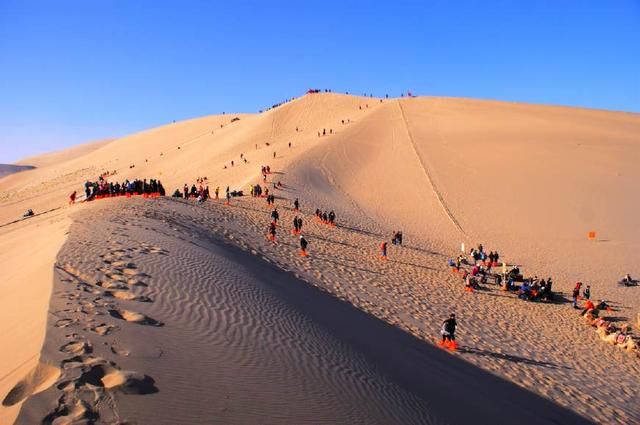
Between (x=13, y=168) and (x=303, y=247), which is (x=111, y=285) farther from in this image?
(x=13, y=168)

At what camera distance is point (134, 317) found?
6.78 metres

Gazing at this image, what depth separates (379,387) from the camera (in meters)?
6.61

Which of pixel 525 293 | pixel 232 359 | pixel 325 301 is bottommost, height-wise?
pixel 525 293

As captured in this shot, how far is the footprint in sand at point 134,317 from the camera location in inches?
262

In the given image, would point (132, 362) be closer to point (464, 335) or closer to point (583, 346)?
point (464, 335)

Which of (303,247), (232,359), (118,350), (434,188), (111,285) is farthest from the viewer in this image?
(434,188)

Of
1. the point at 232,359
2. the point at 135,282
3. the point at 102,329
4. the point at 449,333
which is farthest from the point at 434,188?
the point at 102,329

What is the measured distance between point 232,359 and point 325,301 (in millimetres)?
6138

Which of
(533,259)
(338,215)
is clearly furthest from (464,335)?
(338,215)

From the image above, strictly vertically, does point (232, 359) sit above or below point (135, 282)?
below

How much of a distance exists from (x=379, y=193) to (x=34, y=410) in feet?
100

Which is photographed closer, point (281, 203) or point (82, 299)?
point (82, 299)

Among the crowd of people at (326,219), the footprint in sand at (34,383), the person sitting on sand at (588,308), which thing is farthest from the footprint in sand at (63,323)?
the crowd of people at (326,219)

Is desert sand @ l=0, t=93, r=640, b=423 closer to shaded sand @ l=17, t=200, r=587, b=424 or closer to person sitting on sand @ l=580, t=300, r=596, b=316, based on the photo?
shaded sand @ l=17, t=200, r=587, b=424
